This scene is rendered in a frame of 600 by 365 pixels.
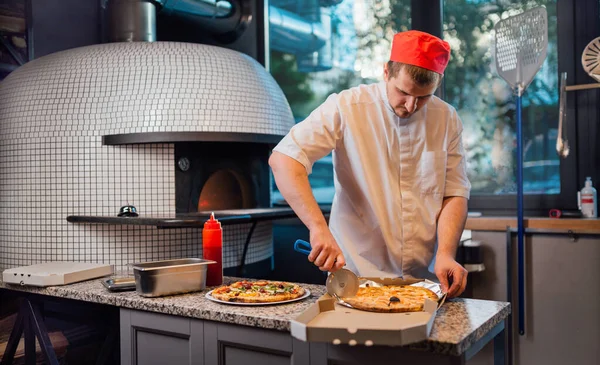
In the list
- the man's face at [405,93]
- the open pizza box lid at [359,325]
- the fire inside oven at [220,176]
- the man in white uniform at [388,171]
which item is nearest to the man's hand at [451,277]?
the man in white uniform at [388,171]

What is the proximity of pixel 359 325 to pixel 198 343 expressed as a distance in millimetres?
593

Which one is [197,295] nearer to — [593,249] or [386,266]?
[386,266]

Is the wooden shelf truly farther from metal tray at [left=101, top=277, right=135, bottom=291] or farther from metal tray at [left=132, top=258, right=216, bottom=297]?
metal tray at [left=132, top=258, right=216, bottom=297]

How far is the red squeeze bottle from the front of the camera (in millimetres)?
2008

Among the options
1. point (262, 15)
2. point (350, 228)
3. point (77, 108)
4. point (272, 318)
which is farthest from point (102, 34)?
point (272, 318)

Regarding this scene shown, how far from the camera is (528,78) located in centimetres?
309

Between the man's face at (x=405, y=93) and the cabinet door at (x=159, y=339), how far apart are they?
98cm

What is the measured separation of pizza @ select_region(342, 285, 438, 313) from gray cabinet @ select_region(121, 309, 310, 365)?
0.19m

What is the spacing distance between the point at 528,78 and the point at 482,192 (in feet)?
2.89

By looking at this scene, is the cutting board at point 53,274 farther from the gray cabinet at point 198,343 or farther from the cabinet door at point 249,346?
the cabinet door at point 249,346

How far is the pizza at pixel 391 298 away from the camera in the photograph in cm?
144

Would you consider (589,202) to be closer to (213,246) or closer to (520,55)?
(520,55)

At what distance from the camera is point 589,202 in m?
3.09

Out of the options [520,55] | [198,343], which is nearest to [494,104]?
[520,55]
